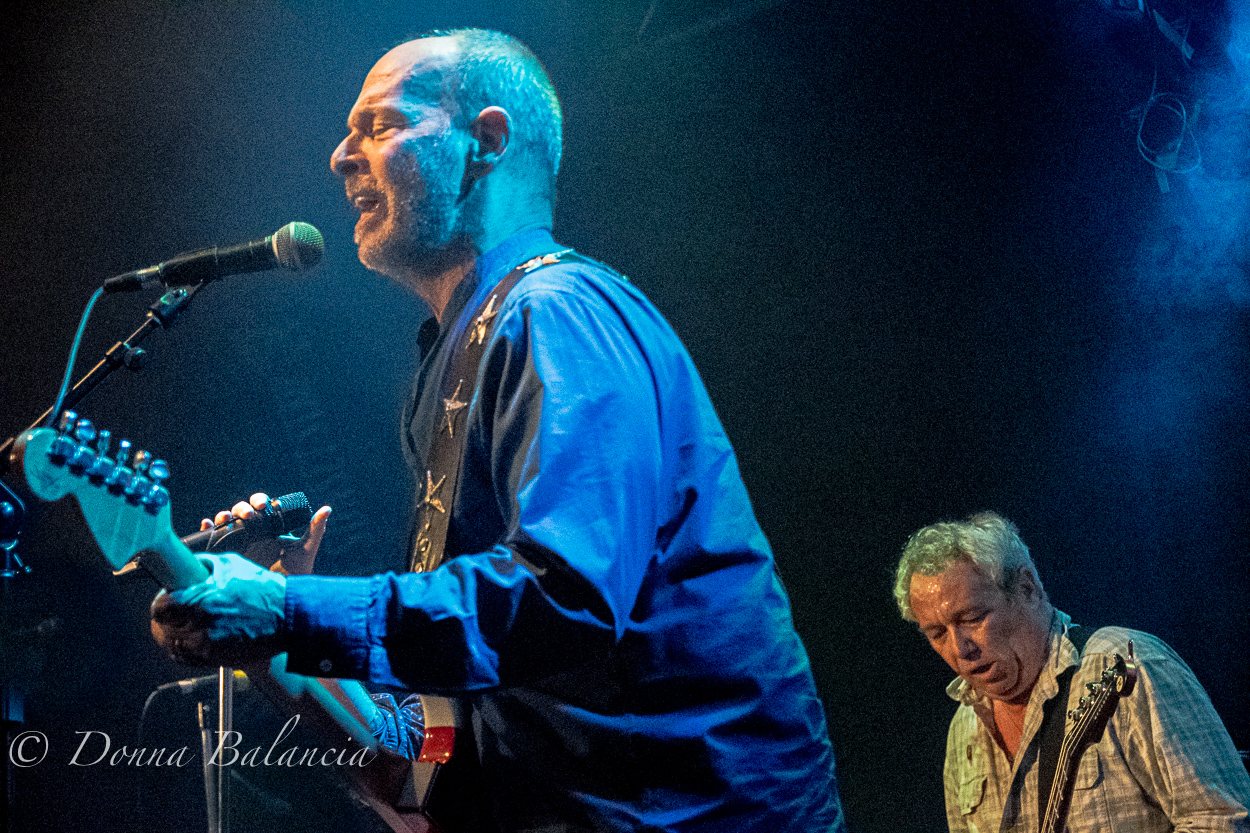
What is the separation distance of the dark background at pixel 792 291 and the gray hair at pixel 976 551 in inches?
21.2

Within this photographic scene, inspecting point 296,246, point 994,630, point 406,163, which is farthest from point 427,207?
point 994,630

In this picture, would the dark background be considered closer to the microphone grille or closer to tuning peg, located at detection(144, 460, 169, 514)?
the microphone grille

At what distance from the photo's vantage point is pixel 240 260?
2.11 meters

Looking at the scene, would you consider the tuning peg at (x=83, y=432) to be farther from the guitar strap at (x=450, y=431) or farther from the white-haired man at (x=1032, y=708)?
the white-haired man at (x=1032, y=708)

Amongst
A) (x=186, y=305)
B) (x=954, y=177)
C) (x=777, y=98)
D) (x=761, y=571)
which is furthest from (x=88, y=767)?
(x=954, y=177)

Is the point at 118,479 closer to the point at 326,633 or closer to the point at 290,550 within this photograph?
the point at 326,633

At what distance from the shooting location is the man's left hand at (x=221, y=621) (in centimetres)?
107

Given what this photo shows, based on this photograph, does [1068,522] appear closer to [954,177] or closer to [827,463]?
[827,463]

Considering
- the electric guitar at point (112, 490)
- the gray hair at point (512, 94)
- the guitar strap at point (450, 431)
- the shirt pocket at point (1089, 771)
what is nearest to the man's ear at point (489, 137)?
the gray hair at point (512, 94)

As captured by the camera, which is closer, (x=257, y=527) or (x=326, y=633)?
(x=326, y=633)

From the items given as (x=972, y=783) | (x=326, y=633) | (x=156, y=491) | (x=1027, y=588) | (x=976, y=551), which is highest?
(x=156, y=491)

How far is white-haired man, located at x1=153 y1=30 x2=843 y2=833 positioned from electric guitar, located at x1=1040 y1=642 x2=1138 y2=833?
1834 mm

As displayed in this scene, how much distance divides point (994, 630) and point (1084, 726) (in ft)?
1.40

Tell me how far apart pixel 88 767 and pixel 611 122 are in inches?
132
